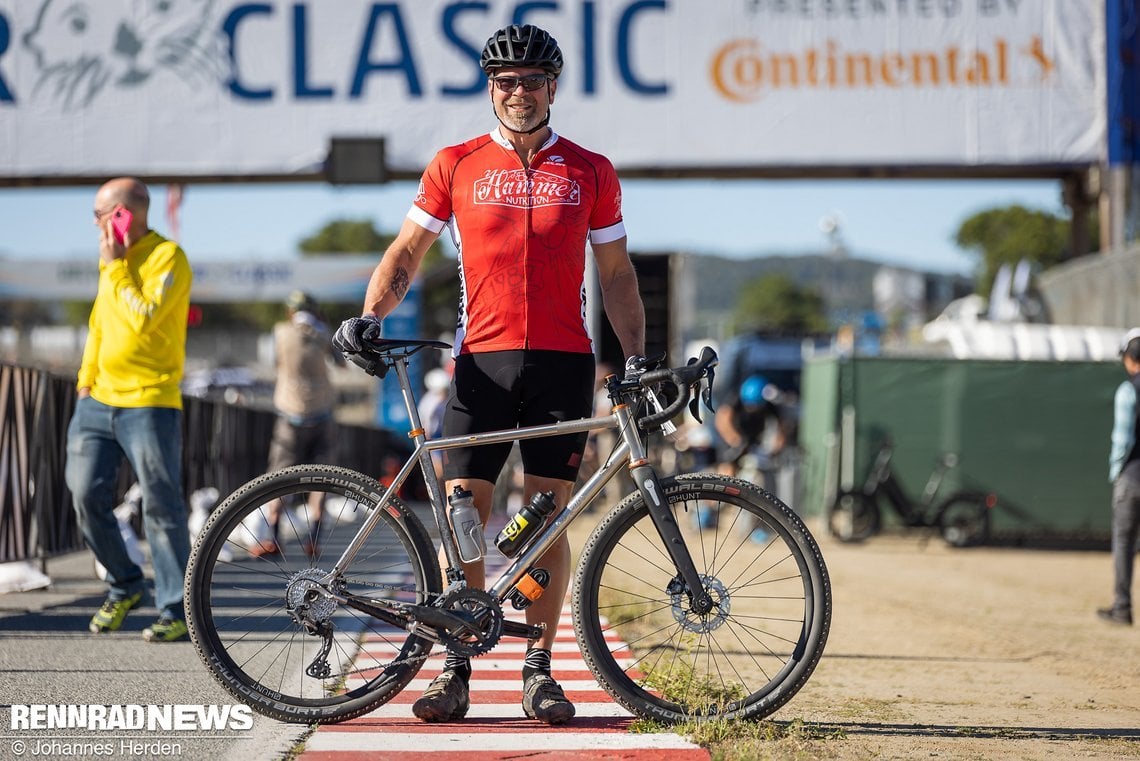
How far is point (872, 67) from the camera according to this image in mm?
17594

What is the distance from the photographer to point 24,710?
193 inches

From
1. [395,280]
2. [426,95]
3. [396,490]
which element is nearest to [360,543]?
[396,490]

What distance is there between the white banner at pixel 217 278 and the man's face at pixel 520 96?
103ft

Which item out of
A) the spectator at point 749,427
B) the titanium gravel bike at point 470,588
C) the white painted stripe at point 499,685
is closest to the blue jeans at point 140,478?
the white painted stripe at point 499,685

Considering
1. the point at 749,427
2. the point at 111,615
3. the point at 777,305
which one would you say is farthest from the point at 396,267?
the point at 777,305

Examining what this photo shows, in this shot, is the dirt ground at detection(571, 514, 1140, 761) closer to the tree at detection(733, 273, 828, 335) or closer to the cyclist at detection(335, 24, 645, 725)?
the cyclist at detection(335, 24, 645, 725)

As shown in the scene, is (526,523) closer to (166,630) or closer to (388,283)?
(388,283)

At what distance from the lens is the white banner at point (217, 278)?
119ft

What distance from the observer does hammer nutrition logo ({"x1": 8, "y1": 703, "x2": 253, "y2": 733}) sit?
471 centimetres

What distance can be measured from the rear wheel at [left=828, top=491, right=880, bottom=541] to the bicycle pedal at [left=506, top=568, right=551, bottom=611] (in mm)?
11255

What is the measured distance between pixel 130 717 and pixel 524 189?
216cm

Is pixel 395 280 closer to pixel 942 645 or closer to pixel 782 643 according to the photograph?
pixel 782 643

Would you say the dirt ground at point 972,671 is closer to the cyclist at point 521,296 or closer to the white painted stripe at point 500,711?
the white painted stripe at point 500,711

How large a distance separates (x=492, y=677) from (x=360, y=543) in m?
1.40
